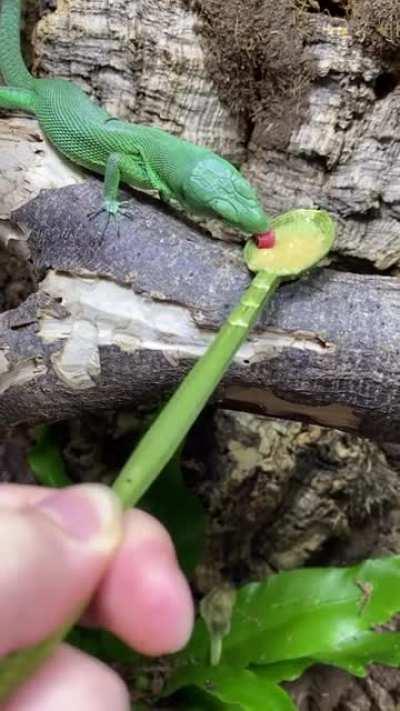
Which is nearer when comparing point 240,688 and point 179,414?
point 179,414

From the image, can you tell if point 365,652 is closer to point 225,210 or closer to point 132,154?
point 225,210

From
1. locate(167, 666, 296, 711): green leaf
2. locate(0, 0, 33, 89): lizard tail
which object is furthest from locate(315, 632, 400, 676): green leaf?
locate(0, 0, 33, 89): lizard tail

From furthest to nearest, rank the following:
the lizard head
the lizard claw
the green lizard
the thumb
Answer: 1. the green lizard
2. the lizard head
3. the lizard claw
4. the thumb

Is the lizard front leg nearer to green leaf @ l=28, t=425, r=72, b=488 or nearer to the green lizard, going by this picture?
the green lizard

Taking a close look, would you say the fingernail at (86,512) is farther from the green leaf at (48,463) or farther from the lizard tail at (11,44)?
the lizard tail at (11,44)

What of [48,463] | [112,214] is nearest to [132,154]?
[112,214]

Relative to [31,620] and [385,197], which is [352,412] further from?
[31,620]
